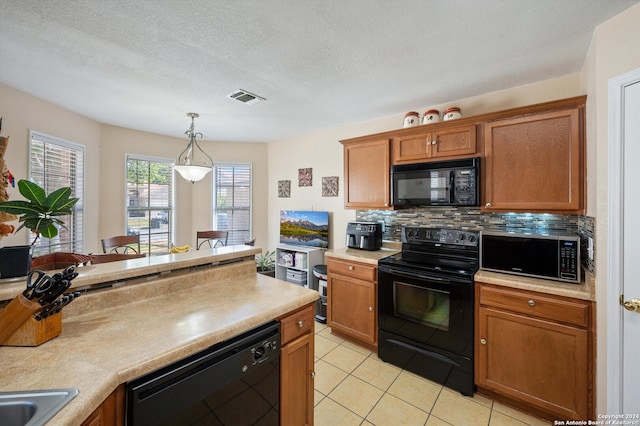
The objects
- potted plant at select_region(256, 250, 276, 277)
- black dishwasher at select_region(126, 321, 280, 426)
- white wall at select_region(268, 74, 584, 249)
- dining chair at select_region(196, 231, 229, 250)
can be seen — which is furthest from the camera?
potted plant at select_region(256, 250, 276, 277)

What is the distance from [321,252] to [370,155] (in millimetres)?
1570

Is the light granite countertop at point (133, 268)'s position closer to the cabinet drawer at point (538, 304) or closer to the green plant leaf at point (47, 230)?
the green plant leaf at point (47, 230)

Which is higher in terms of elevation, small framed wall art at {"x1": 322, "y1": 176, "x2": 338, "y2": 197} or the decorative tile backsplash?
small framed wall art at {"x1": 322, "y1": 176, "x2": 338, "y2": 197}

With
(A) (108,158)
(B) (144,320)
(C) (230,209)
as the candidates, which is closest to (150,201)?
(A) (108,158)

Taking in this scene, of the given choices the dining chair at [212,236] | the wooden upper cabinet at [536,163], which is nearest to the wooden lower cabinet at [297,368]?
the wooden upper cabinet at [536,163]

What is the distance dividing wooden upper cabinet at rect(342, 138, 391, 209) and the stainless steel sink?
2.54 meters

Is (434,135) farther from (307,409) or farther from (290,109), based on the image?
(307,409)

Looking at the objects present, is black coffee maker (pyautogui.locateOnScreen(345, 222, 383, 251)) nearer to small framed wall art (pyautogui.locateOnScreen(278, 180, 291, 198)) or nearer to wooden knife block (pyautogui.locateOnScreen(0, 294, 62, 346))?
small framed wall art (pyautogui.locateOnScreen(278, 180, 291, 198))

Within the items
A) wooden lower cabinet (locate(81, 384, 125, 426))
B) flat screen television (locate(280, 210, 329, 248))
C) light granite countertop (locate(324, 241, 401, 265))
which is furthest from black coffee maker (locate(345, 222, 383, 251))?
wooden lower cabinet (locate(81, 384, 125, 426))

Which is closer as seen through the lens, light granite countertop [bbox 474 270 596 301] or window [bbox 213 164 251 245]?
light granite countertop [bbox 474 270 596 301]

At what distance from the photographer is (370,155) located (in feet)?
9.46

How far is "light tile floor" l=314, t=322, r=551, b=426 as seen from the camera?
184 cm


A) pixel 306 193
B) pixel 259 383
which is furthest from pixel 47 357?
pixel 306 193

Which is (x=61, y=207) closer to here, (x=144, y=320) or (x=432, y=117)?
(x=144, y=320)
